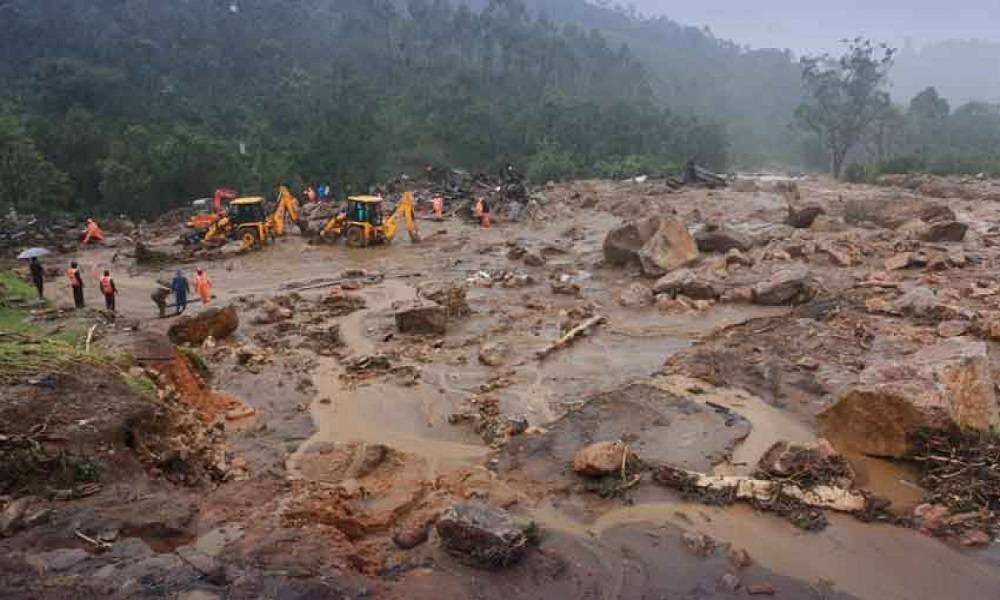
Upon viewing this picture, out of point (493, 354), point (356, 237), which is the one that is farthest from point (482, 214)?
point (493, 354)

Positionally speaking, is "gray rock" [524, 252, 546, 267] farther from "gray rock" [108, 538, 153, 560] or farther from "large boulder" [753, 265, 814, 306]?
"gray rock" [108, 538, 153, 560]

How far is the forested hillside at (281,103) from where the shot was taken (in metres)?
31.3

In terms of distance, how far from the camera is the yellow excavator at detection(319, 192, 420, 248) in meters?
22.5

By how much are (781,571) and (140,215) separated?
30.1 meters

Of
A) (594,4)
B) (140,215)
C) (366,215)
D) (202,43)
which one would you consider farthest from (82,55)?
(594,4)

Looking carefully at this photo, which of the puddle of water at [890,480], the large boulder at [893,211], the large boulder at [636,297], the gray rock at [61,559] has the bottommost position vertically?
the puddle of water at [890,480]

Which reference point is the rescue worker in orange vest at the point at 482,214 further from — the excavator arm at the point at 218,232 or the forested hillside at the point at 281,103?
the forested hillside at the point at 281,103

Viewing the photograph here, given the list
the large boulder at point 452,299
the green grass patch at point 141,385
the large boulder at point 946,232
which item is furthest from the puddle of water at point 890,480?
the large boulder at point 946,232

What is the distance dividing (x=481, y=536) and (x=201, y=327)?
8.40 m

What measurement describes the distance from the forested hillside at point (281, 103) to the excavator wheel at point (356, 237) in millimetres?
11712

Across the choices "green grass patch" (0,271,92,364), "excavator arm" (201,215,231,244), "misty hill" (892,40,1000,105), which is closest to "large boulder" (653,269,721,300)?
"green grass patch" (0,271,92,364)

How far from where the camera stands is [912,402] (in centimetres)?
766

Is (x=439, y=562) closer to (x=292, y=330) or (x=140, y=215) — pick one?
(x=292, y=330)

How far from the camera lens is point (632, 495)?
7484mm
